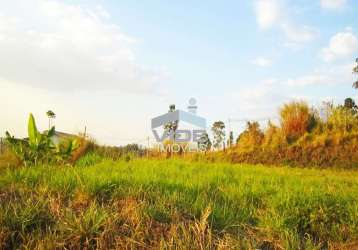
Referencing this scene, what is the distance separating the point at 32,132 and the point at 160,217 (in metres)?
6.63

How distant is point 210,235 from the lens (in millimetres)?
3805

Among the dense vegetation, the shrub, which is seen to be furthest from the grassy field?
the shrub

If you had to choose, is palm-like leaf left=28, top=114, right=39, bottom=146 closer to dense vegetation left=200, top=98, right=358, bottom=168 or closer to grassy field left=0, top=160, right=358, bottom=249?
grassy field left=0, top=160, right=358, bottom=249

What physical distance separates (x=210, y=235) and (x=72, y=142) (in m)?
7.65

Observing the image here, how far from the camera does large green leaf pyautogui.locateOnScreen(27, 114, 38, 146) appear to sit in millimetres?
9719

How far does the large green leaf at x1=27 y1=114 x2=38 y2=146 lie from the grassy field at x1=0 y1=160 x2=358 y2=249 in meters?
3.71

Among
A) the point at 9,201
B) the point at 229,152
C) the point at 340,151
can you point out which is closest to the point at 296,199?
the point at 9,201

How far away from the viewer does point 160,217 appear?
4.35 meters

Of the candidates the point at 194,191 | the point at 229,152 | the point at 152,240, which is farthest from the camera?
the point at 229,152

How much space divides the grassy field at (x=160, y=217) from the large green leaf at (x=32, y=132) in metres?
3.71

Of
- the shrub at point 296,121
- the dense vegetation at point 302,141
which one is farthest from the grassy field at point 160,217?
the shrub at point 296,121

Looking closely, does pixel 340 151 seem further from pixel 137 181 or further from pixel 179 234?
pixel 179 234

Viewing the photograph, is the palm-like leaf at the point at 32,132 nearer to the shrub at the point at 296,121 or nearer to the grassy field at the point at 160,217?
the grassy field at the point at 160,217

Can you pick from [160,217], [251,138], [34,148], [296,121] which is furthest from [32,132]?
[296,121]
